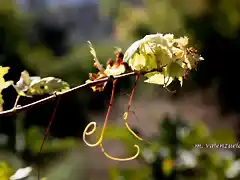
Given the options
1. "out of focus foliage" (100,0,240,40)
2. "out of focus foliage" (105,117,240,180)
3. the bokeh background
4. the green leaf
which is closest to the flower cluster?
the green leaf

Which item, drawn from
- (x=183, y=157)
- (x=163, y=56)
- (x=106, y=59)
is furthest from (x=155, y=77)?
(x=106, y=59)

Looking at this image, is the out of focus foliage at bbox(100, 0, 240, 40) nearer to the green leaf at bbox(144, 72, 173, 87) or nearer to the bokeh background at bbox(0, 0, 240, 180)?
the bokeh background at bbox(0, 0, 240, 180)

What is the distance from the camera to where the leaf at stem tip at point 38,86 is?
0.25 metres

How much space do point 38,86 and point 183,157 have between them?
362mm

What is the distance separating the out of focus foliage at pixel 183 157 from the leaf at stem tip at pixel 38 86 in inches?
10.8

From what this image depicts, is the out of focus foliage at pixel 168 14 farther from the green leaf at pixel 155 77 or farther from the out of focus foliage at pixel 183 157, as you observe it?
the green leaf at pixel 155 77

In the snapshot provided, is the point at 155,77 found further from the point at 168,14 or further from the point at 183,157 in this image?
the point at 168,14

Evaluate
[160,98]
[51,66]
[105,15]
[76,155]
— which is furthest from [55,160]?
[105,15]

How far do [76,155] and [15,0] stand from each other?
27.5 inches

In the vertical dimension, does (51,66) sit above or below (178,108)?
above

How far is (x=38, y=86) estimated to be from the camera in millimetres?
257

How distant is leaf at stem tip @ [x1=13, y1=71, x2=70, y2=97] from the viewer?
0.25m

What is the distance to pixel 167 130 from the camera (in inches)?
24.6

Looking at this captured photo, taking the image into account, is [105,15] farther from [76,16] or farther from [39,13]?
[39,13]
